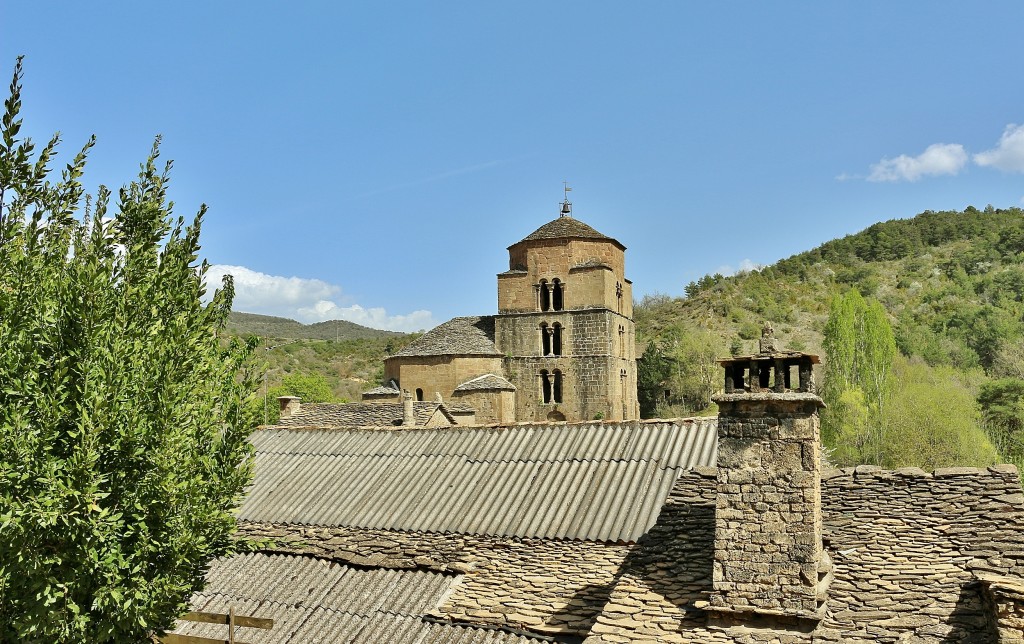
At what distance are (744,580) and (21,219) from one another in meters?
6.90

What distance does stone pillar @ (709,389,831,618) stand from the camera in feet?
20.6

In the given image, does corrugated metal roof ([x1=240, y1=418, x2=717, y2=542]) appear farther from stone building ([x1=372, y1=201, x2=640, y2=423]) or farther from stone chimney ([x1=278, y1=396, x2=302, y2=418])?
stone building ([x1=372, y1=201, x2=640, y2=423])

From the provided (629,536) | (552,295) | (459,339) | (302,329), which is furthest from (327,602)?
(302,329)

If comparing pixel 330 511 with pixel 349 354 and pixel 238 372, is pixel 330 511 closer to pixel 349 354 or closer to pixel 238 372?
pixel 238 372

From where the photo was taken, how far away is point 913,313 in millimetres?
59844

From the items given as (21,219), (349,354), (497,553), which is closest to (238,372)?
(21,219)

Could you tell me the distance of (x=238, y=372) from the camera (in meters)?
7.48

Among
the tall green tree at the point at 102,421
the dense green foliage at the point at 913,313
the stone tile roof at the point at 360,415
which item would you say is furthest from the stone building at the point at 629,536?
the dense green foliage at the point at 913,313

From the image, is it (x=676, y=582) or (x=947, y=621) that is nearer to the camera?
(x=947, y=621)

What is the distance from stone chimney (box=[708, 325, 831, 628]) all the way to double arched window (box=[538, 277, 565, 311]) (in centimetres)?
2881

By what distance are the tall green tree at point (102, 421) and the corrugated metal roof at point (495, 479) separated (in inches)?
167

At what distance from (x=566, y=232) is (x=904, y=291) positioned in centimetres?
4433

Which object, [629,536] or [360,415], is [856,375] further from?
[629,536]

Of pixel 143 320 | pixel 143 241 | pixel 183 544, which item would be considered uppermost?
pixel 143 241
